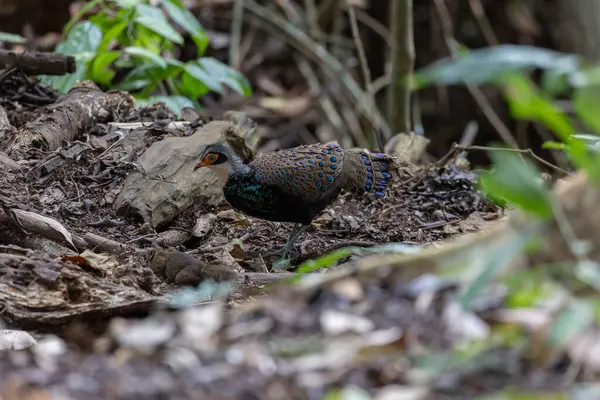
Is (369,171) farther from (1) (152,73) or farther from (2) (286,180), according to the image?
(1) (152,73)

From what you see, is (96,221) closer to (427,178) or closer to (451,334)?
(427,178)

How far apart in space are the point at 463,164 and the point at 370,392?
419 cm

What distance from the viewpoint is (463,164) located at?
609 centimetres

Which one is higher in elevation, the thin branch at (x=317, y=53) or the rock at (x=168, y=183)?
the rock at (x=168, y=183)

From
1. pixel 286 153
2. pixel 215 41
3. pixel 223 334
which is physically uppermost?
pixel 223 334

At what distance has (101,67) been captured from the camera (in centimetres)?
634

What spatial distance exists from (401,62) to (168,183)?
120 inches

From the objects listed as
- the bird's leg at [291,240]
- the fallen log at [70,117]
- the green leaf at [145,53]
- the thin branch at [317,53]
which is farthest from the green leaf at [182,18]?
the thin branch at [317,53]

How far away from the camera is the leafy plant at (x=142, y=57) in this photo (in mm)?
6293

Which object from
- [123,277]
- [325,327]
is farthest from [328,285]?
[123,277]

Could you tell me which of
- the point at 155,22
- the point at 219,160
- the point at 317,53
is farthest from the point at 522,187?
the point at 317,53

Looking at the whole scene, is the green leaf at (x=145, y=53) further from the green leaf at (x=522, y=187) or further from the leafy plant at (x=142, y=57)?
the green leaf at (x=522, y=187)

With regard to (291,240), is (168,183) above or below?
above

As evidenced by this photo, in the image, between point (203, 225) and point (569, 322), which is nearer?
point (569, 322)
